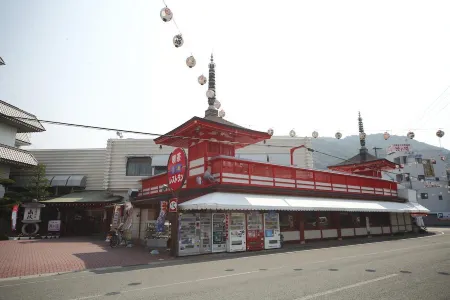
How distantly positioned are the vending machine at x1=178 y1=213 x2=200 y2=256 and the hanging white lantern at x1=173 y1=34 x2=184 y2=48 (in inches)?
343

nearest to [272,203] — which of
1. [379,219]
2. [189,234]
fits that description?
[189,234]

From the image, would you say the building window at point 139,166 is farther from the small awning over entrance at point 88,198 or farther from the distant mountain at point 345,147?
the distant mountain at point 345,147

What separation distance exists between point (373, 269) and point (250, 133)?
9957 millimetres

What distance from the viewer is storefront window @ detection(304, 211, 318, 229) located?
66.3ft

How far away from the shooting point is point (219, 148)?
17.1m

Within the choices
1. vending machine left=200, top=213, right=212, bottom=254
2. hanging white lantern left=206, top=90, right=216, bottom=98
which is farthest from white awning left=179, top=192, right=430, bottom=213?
hanging white lantern left=206, top=90, right=216, bottom=98

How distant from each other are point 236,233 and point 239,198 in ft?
7.29

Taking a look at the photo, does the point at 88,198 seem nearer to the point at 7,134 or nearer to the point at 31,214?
the point at 31,214

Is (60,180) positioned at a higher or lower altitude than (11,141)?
lower

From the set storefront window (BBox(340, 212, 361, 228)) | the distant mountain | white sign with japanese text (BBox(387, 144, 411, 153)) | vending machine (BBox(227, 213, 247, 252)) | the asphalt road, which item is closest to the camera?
the asphalt road

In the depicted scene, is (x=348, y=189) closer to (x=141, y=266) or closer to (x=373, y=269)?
(x=373, y=269)

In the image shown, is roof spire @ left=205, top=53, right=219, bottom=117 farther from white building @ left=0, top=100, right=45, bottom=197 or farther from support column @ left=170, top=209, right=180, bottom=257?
white building @ left=0, top=100, right=45, bottom=197

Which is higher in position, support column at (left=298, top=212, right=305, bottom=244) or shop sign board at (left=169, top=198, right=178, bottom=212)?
shop sign board at (left=169, top=198, right=178, bottom=212)

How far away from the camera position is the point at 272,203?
51.8 ft
